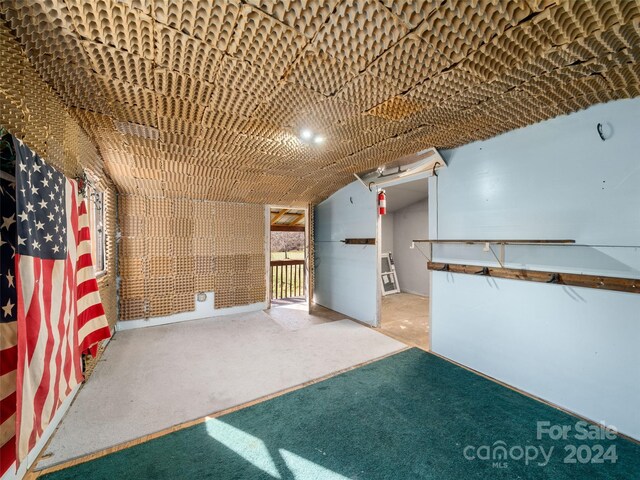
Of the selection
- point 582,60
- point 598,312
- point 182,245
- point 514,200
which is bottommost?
point 598,312

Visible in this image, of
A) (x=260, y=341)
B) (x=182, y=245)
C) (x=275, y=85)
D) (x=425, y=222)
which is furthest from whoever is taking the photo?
(x=425, y=222)

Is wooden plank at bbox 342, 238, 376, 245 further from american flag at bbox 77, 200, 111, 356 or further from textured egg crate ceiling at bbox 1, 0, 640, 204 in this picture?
american flag at bbox 77, 200, 111, 356

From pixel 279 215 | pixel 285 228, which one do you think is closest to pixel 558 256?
pixel 279 215

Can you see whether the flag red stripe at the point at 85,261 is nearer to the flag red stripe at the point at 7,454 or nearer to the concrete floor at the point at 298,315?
the flag red stripe at the point at 7,454

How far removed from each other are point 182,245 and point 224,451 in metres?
3.69

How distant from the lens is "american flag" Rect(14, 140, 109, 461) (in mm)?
1307

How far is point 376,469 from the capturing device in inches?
66.7

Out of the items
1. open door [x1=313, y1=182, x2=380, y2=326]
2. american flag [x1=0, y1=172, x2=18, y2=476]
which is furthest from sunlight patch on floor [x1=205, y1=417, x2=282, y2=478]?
open door [x1=313, y1=182, x2=380, y2=326]

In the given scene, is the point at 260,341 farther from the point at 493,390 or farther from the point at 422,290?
the point at 422,290

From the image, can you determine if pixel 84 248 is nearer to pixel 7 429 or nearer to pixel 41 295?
pixel 41 295

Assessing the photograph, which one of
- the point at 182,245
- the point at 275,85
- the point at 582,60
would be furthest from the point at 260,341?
the point at 582,60

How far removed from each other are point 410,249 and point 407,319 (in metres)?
2.57

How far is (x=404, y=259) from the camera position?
282 inches

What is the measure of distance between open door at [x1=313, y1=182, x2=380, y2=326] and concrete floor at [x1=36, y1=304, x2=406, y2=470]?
1.50 feet
